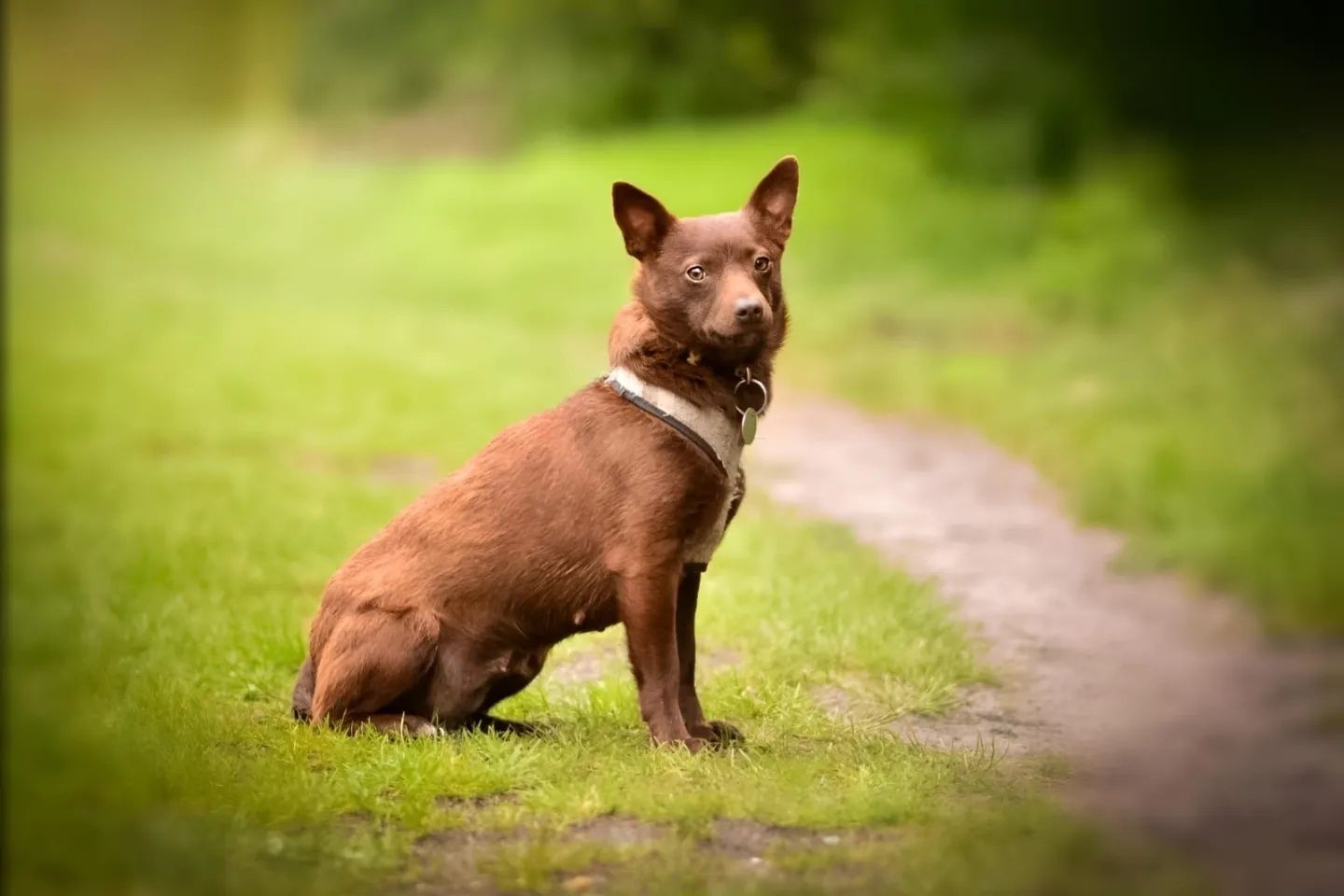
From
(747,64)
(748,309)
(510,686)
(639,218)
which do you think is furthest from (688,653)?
(747,64)

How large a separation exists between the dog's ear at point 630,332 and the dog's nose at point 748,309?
1.20 ft

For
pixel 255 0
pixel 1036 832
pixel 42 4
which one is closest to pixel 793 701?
pixel 1036 832

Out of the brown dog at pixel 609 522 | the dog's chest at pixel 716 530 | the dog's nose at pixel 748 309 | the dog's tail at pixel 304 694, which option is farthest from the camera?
the dog's tail at pixel 304 694

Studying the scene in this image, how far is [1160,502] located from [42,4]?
627 cm

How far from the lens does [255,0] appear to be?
11.1 m

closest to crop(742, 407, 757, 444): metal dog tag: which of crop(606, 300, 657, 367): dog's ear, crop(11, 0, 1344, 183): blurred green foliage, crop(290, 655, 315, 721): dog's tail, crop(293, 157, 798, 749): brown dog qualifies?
crop(293, 157, 798, 749): brown dog

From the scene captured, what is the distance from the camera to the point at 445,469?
9.39 meters

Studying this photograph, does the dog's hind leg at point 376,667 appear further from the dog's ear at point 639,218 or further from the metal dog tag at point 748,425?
the dog's ear at point 639,218

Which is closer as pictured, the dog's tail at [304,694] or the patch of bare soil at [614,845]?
the patch of bare soil at [614,845]

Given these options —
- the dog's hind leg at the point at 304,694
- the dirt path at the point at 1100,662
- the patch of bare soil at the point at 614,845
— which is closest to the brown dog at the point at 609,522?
the dog's hind leg at the point at 304,694

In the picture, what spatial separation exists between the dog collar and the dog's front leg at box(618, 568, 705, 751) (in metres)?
0.35

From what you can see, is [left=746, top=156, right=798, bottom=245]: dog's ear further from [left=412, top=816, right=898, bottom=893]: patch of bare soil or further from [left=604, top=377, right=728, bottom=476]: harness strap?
[left=412, top=816, right=898, bottom=893]: patch of bare soil

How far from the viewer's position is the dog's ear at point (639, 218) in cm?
410

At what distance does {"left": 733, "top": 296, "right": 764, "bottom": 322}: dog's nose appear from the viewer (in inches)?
156
